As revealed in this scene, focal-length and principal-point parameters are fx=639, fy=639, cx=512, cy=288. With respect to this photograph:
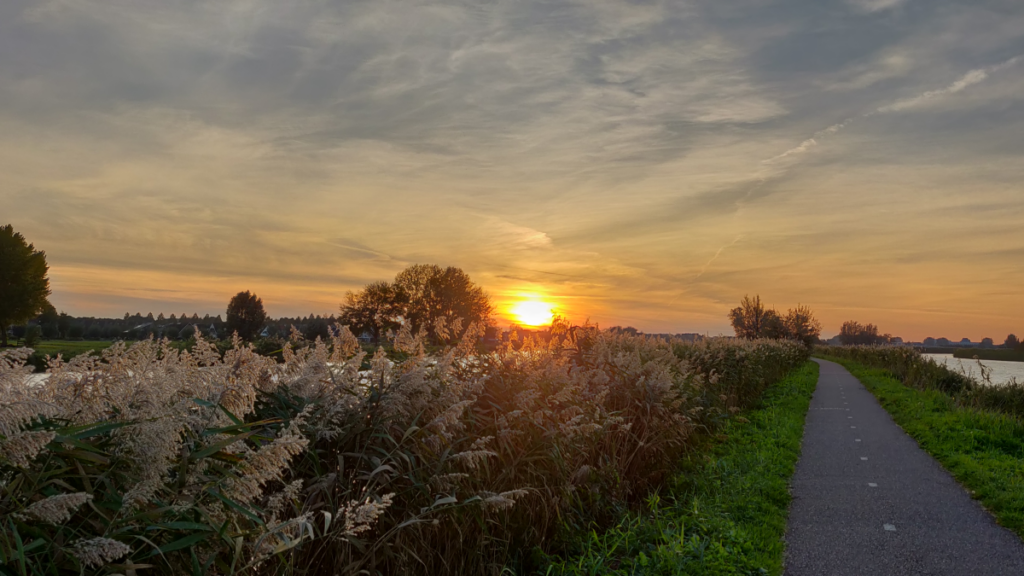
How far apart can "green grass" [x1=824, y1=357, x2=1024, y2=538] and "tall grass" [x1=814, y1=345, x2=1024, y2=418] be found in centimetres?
80

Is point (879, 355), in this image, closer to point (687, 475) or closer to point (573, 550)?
point (687, 475)

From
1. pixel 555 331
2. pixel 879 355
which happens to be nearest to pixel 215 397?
pixel 555 331

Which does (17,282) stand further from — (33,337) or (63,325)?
(33,337)

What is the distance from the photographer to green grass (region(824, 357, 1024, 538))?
718cm

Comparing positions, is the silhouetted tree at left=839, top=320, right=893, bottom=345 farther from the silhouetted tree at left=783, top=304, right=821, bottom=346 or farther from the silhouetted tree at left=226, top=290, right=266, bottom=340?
the silhouetted tree at left=226, top=290, right=266, bottom=340

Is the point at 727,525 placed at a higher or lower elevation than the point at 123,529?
lower

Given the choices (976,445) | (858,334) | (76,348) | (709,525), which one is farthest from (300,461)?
(858,334)

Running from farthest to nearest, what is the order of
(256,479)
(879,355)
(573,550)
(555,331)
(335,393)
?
(879,355)
(555,331)
(573,550)
(335,393)
(256,479)

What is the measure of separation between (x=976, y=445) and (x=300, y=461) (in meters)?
11.0

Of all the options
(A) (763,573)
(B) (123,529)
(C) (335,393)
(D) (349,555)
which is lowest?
(A) (763,573)

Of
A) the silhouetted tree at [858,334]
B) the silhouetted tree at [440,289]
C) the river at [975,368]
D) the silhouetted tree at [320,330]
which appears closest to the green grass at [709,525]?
the silhouetted tree at [320,330]

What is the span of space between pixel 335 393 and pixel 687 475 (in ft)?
17.3

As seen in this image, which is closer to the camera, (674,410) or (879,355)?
(674,410)

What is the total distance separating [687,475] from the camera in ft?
25.2
